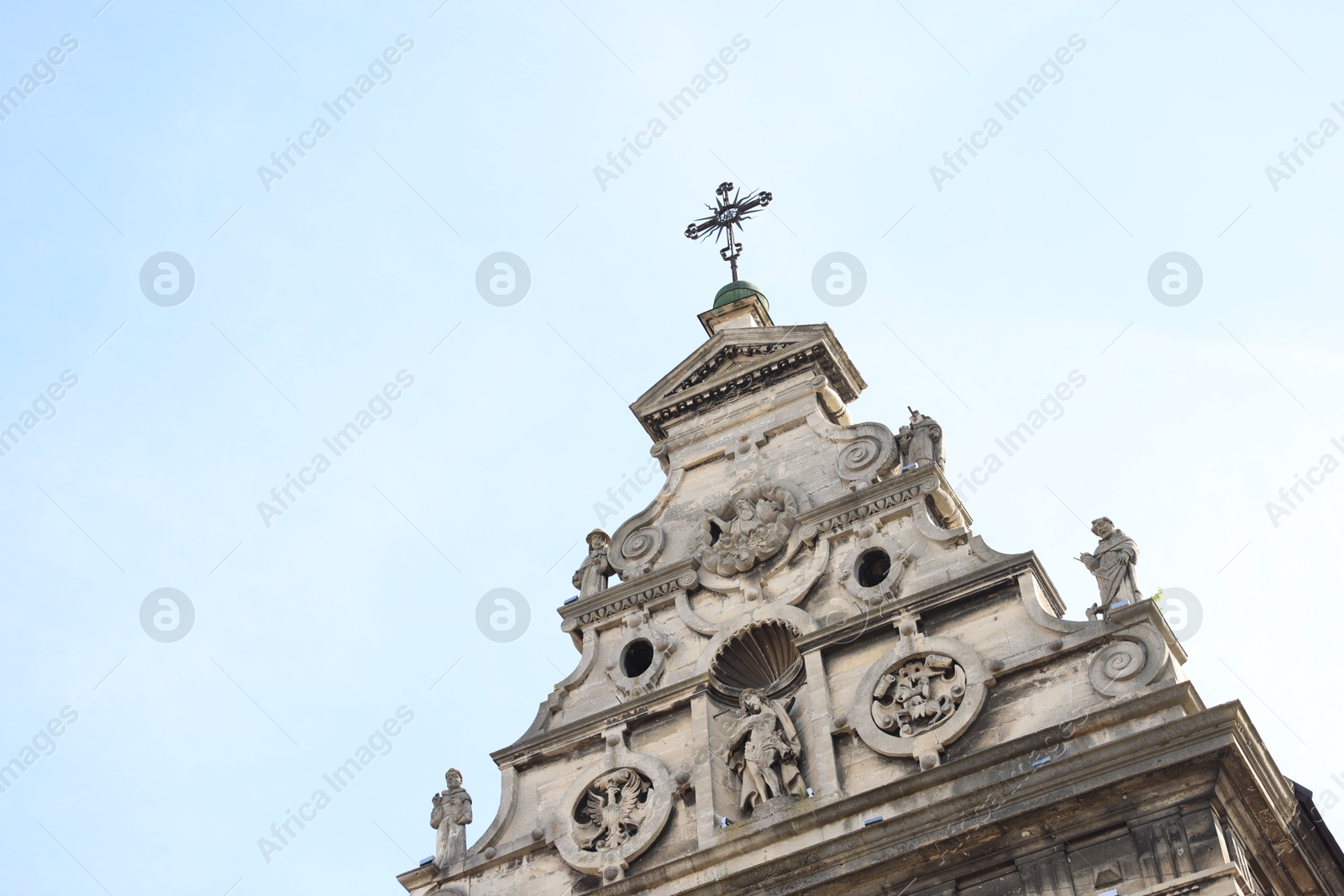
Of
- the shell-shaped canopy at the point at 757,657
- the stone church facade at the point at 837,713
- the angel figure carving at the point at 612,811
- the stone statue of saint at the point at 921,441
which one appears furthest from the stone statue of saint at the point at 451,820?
the stone statue of saint at the point at 921,441

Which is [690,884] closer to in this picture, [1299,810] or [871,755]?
[871,755]

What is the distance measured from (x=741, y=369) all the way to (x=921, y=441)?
145 inches

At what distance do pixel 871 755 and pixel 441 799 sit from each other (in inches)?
235

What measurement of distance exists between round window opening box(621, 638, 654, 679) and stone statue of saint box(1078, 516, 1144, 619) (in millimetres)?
5917

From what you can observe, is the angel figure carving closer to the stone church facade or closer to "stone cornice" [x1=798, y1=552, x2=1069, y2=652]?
the stone church facade

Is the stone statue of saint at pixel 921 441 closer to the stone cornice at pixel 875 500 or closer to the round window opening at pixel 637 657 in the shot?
the stone cornice at pixel 875 500

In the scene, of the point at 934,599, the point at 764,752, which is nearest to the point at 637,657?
the point at 764,752

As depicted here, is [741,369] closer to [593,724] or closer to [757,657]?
[757,657]

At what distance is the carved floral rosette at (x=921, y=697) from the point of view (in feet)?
67.9

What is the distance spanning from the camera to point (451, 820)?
23375 mm

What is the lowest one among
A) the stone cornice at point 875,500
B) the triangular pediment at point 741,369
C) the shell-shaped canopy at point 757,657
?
the shell-shaped canopy at point 757,657

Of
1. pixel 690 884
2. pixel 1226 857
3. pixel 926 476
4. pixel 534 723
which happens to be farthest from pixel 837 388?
pixel 1226 857

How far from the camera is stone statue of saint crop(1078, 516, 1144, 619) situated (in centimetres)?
2106

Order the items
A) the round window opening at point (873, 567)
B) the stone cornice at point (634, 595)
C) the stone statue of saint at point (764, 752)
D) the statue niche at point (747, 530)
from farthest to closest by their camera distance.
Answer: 1. the stone cornice at point (634, 595)
2. the statue niche at point (747, 530)
3. the round window opening at point (873, 567)
4. the stone statue of saint at point (764, 752)
